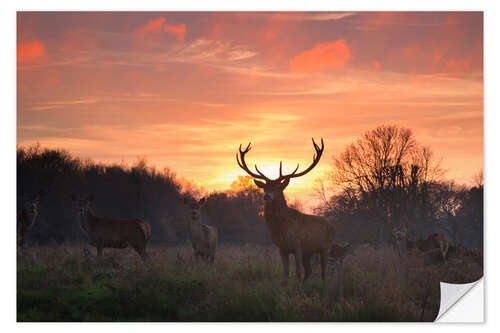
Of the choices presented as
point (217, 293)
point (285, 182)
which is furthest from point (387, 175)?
point (217, 293)

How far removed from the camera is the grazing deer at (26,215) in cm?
1141

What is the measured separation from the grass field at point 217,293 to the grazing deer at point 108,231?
176 cm

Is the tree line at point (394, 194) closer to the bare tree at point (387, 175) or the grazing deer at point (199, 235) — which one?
the bare tree at point (387, 175)

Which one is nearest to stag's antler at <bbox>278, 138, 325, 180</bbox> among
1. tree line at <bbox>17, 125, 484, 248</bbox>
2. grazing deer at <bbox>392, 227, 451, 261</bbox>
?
tree line at <bbox>17, 125, 484, 248</bbox>

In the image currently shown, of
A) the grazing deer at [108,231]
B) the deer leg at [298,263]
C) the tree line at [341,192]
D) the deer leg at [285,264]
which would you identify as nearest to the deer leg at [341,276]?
the deer leg at [298,263]

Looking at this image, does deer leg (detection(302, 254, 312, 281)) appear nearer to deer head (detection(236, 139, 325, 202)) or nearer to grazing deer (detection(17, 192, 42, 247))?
deer head (detection(236, 139, 325, 202))

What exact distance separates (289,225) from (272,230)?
329 mm

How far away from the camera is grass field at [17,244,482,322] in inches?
398

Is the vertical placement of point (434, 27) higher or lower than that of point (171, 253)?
higher

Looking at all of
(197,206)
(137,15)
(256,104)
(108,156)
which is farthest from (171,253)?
(137,15)

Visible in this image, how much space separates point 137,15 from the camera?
1154 centimetres
